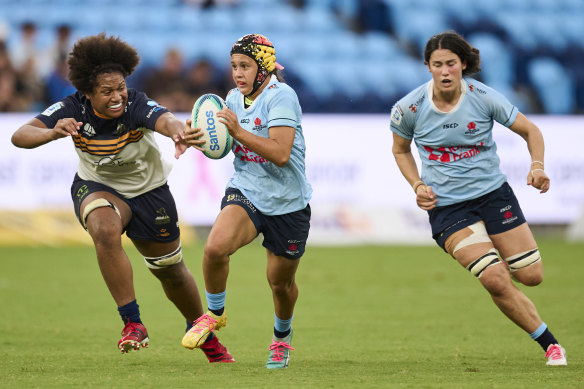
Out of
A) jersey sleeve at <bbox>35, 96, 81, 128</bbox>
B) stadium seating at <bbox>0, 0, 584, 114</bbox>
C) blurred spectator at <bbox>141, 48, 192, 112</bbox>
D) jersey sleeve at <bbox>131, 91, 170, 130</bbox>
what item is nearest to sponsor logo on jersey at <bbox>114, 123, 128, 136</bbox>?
jersey sleeve at <bbox>131, 91, 170, 130</bbox>

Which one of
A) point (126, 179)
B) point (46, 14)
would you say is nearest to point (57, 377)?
point (126, 179)

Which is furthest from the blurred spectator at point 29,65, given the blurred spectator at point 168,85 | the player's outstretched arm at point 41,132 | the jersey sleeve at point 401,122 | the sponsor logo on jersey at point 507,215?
the sponsor logo on jersey at point 507,215

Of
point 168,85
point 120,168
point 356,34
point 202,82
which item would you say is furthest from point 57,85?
point 120,168

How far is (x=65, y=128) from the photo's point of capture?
5797 mm

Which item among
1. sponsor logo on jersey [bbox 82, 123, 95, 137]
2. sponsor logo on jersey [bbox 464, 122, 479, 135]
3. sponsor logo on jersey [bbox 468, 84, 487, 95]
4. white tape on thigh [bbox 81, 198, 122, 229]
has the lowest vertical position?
white tape on thigh [bbox 81, 198, 122, 229]

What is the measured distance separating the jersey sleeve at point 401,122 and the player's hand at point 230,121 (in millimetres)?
1212

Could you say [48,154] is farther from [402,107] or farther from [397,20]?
[402,107]

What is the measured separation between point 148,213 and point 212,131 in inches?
34.1

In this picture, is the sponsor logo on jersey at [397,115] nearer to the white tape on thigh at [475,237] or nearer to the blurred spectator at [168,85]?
the white tape on thigh at [475,237]

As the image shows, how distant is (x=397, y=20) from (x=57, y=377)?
15.0 metres

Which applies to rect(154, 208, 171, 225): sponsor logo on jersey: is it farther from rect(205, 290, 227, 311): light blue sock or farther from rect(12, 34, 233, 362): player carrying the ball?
rect(205, 290, 227, 311): light blue sock

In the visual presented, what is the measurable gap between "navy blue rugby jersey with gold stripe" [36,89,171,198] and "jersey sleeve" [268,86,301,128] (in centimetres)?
78

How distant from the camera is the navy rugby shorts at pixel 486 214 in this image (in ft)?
20.4

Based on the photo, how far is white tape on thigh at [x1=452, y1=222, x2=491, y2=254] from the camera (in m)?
6.12
